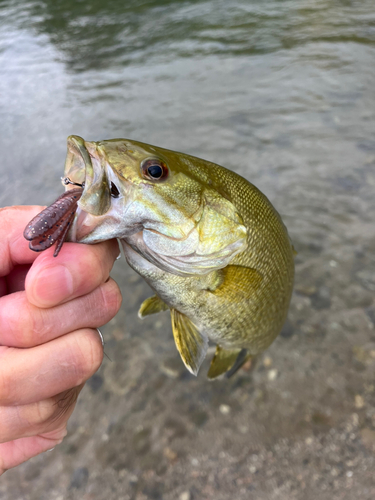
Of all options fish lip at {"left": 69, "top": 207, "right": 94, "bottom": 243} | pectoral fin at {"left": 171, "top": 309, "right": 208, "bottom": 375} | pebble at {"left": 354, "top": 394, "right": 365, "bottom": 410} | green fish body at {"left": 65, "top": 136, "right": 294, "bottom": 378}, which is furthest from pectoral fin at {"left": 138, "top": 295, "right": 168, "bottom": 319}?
pebble at {"left": 354, "top": 394, "right": 365, "bottom": 410}

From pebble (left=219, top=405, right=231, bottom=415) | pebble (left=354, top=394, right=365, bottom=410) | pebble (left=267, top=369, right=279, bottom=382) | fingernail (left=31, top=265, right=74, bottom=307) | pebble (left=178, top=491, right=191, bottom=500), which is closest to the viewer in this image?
fingernail (left=31, top=265, right=74, bottom=307)

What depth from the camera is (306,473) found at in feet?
7.14

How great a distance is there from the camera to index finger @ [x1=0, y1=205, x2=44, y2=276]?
1.45 meters

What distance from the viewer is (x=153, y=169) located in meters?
1.28

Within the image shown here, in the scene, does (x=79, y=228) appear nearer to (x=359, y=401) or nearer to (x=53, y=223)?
(x=53, y=223)

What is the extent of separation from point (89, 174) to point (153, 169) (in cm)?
25

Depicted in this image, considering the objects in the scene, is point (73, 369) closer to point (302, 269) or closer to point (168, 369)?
point (168, 369)

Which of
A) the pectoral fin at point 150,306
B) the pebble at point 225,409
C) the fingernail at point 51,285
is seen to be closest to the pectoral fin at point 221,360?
the pectoral fin at point 150,306

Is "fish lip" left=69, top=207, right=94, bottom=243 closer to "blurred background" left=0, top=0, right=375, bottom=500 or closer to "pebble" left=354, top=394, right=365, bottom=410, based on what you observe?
"blurred background" left=0, top=0, right=375, bottom=500

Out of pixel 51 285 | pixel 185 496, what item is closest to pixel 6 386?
pixel 51 285

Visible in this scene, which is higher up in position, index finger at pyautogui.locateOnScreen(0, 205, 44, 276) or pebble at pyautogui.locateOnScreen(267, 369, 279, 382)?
index finger at pyautogui.locateOnScreen(0, 205, 44, 276)

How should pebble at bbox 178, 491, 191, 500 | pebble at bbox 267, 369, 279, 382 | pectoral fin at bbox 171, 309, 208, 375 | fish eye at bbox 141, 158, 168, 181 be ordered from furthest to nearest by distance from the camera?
pebble at bbox 267, 369, 279, 382, pebble at bbox 178, 491, 191, 500, pectoral fin at bbox 171, 309, 208, 375, fish eye at bbox 141, 158, 168, 181

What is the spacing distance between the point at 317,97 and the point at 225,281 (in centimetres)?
520

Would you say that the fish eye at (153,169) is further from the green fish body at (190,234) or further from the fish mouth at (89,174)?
the fish mouth at (89,174)
